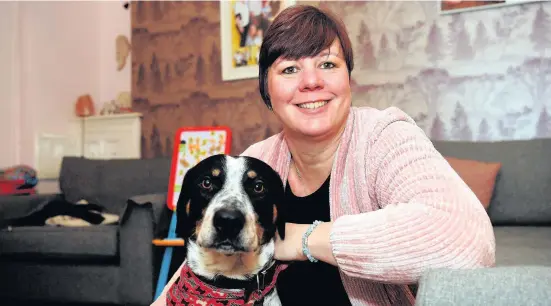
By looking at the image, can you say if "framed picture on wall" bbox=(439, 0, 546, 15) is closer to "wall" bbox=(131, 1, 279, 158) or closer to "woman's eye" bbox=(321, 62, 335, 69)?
"wall" bbox=(131, 1, 279, 158)

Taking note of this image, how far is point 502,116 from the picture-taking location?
3.08 m

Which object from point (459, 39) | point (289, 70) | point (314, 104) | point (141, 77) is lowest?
point (314, 104)

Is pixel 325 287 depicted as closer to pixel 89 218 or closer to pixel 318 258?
pixel 318 258

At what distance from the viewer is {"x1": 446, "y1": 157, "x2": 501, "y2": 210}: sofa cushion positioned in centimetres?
236

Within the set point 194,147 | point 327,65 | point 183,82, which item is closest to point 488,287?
point 327,65

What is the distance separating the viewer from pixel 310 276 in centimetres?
135

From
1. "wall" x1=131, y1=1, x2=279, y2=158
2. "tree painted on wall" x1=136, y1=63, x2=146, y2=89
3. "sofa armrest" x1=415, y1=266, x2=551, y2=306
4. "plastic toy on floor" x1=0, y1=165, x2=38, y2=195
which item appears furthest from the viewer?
"tree painted on wall" x1=136, y1=63, x2=146, y2=89

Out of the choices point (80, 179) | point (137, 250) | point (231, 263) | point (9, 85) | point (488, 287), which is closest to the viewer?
point (488, 287)

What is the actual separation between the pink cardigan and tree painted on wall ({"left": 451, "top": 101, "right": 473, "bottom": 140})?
7.15ft

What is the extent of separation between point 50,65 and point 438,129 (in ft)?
11.2

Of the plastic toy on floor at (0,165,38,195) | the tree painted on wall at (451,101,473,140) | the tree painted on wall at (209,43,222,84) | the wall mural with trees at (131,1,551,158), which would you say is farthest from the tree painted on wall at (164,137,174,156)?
the tree painted on wall at (451,101,473,140)

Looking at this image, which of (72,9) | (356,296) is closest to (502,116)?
(356,296)

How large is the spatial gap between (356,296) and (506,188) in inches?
64.9

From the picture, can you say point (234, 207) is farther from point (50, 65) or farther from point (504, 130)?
point (50, 65)
